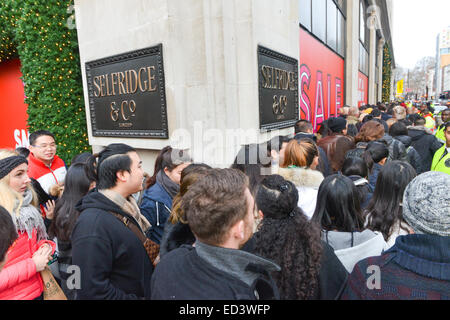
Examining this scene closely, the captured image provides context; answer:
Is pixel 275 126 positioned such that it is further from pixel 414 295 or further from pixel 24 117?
pixel 24 117

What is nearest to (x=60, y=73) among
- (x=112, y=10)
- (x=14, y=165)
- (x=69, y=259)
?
(x=112, y=10)

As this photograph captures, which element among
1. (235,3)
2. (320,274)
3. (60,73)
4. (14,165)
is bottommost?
(320,274)

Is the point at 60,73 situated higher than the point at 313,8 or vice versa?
the point at 313,8

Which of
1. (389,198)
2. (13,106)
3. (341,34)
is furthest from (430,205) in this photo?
(341,34)

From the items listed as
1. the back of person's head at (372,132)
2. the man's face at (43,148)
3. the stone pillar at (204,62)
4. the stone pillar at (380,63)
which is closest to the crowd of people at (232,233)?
the man's face at (43,148)

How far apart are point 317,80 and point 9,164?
8.66 meters

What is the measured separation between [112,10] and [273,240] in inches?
179

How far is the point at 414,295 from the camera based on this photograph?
1269 millimetres

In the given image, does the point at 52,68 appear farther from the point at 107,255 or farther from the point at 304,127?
the point at 107,255

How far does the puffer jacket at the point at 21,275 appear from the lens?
6.11 ft

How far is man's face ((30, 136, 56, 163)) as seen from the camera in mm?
3875

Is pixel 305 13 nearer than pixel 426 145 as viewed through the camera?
No

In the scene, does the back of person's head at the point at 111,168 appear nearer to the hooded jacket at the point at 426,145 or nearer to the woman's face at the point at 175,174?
the woman's face at the point at 175,174

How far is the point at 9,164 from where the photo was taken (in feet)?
8.24
